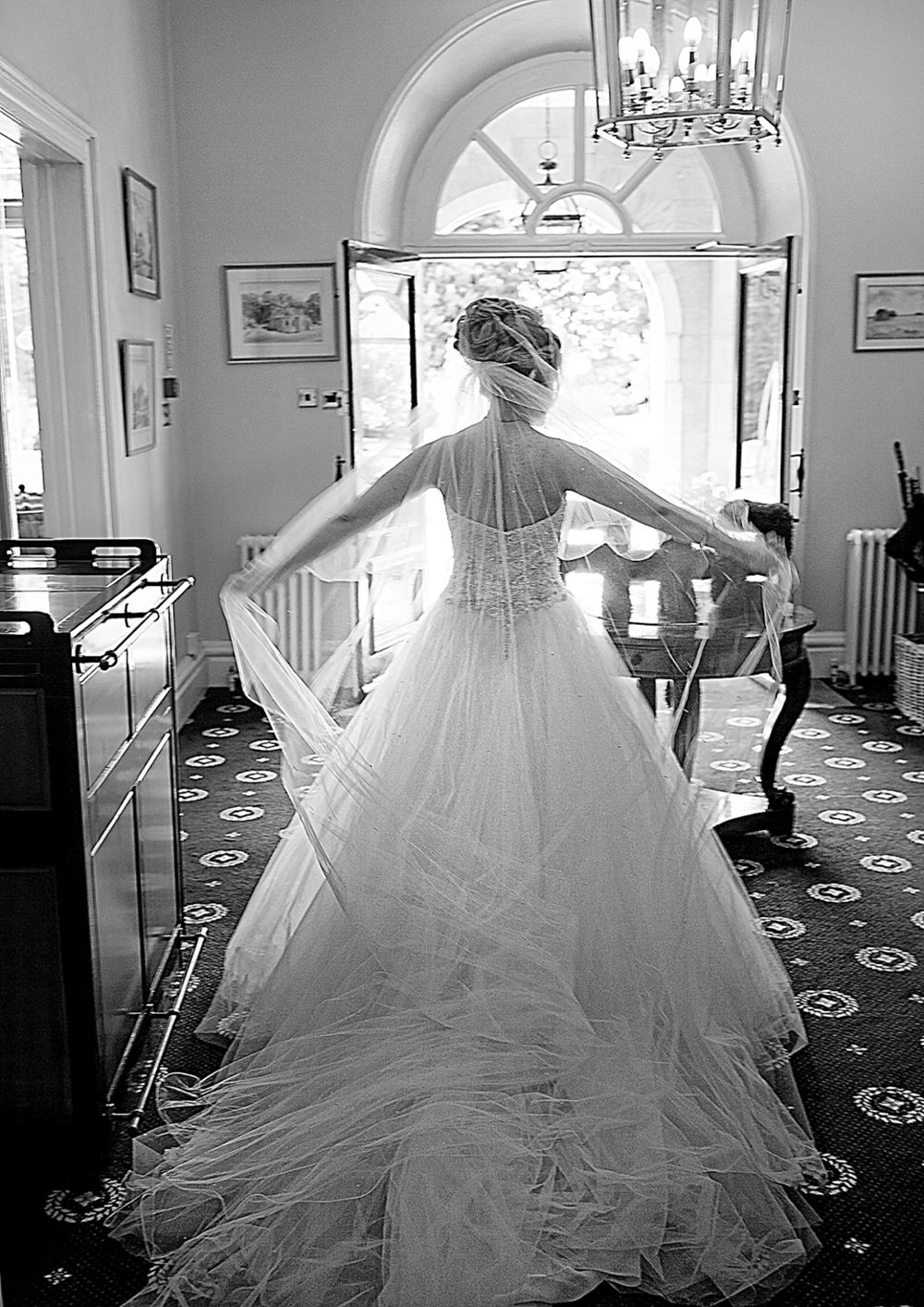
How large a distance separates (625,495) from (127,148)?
3.21m

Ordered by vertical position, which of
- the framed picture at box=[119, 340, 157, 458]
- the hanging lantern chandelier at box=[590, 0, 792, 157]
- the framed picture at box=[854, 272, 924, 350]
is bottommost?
the framed picture at box=[119, 340, 157, 458]

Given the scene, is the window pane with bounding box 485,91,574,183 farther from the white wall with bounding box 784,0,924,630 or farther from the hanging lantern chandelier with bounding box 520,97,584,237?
the white wall with bounding box 784,0,924,630

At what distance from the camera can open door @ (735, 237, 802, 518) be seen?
21.2ft

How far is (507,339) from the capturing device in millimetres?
3146

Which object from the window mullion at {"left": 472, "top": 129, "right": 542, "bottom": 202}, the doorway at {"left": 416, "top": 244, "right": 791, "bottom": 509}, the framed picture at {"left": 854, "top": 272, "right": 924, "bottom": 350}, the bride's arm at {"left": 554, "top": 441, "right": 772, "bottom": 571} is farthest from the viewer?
the doorway at {"left": 416, "top": 244, "right": 791, "bottom": 509}

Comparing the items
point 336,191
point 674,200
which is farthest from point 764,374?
point 674,200

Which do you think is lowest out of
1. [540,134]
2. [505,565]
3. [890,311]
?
[505,565]

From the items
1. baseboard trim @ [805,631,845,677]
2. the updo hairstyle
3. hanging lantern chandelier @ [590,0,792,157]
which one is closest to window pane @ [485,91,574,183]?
baseboard trim @ [805,631,845,677]

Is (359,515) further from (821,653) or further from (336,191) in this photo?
(821,653)

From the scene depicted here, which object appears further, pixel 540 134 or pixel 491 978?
pixel 540 134

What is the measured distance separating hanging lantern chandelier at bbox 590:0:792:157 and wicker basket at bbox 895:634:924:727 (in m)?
2.84

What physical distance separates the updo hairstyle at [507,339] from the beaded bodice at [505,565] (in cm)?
32

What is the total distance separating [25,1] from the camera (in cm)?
400

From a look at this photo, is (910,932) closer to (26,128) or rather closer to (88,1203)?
(88,1203)
